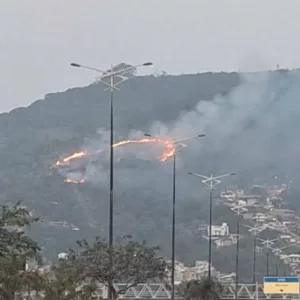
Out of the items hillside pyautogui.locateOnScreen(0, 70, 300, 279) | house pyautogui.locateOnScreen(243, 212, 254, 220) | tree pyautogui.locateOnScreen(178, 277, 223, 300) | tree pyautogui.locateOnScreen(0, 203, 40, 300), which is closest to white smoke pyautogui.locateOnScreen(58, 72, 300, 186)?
hillside pyautogui.locateOnScreen(0, 70, 300, 279)

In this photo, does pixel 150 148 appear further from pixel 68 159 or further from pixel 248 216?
pixel 248 216

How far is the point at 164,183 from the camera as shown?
13600 centimetres

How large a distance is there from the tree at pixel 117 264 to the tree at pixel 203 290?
18201 millimetres

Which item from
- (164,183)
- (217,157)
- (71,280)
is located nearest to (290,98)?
(217,157)

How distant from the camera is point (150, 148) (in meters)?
147

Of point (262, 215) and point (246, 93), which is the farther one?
point (246, 93)

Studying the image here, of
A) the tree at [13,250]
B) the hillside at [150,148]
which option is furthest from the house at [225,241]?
the tree at [13,250]

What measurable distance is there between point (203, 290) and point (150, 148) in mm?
88349

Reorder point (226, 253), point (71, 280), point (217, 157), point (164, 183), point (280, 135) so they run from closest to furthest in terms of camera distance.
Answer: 1. point (71, 280)
2. point (226, 253)
3. point (164, 183)
4. point (217, 157)
5. point (280, 135)

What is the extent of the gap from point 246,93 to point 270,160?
33.7m

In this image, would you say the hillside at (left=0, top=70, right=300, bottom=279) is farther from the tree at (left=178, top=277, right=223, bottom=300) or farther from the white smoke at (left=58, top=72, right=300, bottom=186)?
the tree at (left=178, top=277, right=223, bottom=300)

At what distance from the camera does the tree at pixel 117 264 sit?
3697 cm

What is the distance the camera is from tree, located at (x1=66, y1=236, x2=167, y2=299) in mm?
36969

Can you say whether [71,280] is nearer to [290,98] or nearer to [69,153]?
[69,153]
